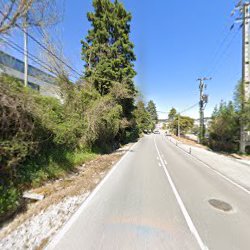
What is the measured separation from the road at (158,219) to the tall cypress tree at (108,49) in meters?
14.3

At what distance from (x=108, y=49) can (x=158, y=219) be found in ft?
A: 64.3

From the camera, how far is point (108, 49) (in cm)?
1973

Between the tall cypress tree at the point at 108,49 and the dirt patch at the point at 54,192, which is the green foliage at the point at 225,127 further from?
the dirt patch at the point at 54,192

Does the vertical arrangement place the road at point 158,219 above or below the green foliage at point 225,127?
below

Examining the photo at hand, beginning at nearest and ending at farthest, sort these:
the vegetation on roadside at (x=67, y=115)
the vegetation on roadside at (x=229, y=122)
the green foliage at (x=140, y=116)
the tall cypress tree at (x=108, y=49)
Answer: the vegetation on roadside at (x=67, y=115) < the vegetation on roadside at (x=229, y=122) < the tall cypress tree at (x=108, y=49) < the green foliage at (x=140, y=116)

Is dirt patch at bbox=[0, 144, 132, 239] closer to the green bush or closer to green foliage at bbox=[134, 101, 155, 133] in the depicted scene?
the green bush

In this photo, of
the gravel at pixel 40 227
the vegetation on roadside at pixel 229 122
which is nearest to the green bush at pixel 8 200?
the gravel at pixel 40 227

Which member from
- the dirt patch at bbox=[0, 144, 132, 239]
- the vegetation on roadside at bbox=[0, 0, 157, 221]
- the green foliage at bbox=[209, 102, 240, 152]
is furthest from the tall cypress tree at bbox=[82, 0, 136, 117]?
the dirt patch at bbox=[0, 144, 132, 239]

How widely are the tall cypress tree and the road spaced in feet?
46.9

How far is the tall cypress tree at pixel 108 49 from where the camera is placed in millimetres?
18828

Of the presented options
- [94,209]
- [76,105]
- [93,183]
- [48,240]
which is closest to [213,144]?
[76,105]

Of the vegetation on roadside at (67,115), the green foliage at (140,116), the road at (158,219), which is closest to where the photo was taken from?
the road at (158,219)

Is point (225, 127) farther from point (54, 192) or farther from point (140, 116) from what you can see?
point (140, 116)

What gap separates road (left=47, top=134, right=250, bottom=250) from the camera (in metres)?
3.44
